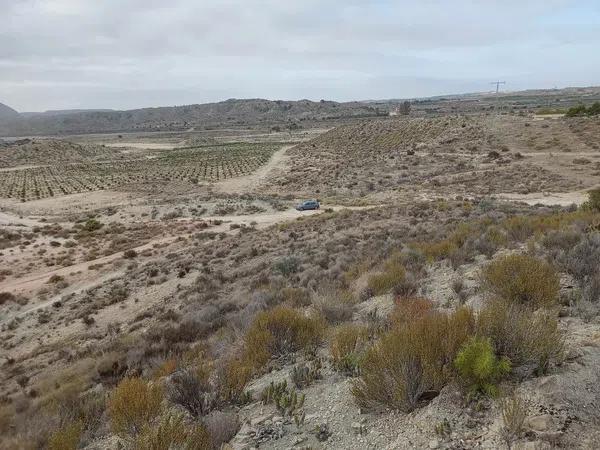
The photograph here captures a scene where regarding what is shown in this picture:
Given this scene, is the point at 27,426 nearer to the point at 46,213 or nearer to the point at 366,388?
the point at 366,388

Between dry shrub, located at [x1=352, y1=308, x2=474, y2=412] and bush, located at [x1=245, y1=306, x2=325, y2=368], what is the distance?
7.77ft

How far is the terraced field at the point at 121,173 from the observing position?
226 feet

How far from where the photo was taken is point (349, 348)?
7.21 m

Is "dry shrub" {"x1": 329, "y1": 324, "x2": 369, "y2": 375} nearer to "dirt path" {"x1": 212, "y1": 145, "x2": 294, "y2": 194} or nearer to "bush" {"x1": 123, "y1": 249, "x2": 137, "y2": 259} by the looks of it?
"bush" {"x1": 123, "y1": 249, "x2": 137, "y2": 259}

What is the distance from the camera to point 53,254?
31.5 meters

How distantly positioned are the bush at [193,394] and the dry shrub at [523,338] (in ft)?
12.7

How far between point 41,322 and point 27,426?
1269 cm

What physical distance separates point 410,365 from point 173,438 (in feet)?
9.40

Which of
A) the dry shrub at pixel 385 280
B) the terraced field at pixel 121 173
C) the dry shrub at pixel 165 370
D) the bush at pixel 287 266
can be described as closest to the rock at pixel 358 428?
the dry shrub at pixel 165 370

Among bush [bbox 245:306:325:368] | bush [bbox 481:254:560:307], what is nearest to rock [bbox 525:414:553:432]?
bush [bbox 481:254:560:307]

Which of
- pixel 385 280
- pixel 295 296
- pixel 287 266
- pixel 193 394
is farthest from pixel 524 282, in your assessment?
pixel 287 266

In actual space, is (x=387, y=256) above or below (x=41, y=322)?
above

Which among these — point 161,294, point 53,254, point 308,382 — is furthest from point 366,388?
point 53,254

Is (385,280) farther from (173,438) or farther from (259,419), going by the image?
(173,438)
